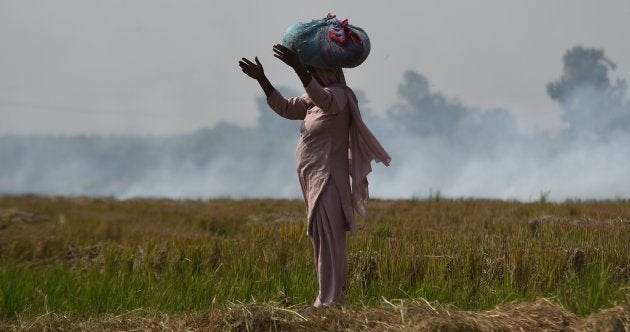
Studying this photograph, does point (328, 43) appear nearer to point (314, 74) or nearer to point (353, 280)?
point (314, 74)

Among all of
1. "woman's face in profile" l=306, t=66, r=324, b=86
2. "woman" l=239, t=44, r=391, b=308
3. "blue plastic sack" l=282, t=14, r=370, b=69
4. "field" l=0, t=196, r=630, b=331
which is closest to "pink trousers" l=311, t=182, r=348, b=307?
"woman" l=239, t=44, r=391, b=308

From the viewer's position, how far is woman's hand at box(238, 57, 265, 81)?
16.3 ft

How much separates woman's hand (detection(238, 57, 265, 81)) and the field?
1.30 metres

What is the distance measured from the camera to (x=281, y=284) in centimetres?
609

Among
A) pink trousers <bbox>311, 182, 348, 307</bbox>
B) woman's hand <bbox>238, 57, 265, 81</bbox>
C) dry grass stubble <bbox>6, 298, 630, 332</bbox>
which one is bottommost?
dry grass stubble <bbox>6, 298, 630, 332</bbox>

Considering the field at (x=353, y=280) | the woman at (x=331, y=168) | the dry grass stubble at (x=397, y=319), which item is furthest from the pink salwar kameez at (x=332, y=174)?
the dry grass stubble at (x=397, y=319)

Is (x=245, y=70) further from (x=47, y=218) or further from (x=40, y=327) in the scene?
(x=47, y=218)

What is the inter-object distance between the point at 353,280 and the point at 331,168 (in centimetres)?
175

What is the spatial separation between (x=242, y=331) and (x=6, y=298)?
2888mm

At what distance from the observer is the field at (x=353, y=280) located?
4.30 m

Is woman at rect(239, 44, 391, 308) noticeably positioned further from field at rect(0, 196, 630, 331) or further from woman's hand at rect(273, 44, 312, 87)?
field at rect(0, 196, 630, 331)

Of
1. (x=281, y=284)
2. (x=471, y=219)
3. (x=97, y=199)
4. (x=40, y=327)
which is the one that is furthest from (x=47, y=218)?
(x=40, y=327)

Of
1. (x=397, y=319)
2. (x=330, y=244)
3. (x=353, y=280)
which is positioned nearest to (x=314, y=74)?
(x=330, y=244)

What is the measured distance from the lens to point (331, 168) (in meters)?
4.86
